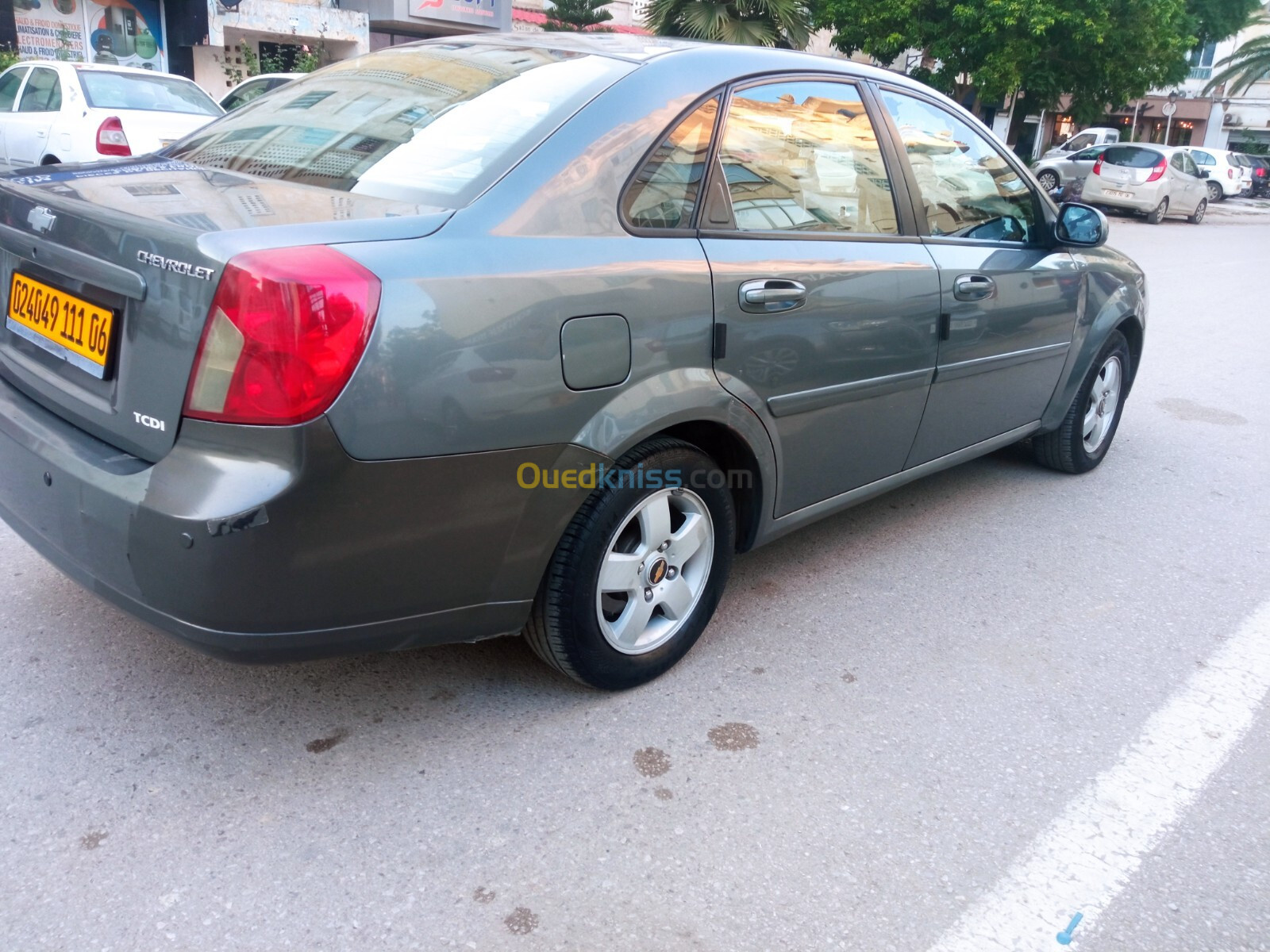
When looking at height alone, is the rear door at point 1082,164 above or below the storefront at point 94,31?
below

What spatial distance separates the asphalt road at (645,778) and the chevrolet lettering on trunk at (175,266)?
1.11 meters

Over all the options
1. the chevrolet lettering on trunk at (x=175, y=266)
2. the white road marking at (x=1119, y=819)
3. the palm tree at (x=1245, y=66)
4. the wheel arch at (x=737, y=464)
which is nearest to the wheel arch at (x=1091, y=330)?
the white road marking at (x=1119, y=819)

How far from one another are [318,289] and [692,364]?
95 cm

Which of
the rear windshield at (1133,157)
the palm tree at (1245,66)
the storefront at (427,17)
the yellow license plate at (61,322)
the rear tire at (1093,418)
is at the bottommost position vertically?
the rear tire at (1093,418)

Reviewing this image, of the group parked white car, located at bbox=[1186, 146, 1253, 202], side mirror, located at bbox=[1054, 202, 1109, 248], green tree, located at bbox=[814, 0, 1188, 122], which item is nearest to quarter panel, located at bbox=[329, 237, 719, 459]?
side mirror, located at bbox=[1054, 202, 1109, 248]

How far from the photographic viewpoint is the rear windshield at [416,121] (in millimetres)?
2393

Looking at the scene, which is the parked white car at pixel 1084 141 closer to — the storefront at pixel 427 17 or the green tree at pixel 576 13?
the green tree at pixel 576 13

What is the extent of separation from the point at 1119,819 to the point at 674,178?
1.84 meters

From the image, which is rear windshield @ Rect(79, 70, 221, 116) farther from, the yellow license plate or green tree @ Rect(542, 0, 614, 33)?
green tree @ Rect(542, 0, 614, 33)

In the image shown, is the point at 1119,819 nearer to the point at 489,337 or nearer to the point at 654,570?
the point at 654,570

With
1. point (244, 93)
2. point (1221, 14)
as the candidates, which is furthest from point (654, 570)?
point (1221, 14)

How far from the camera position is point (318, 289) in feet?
6.45

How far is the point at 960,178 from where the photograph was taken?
12.0 ft

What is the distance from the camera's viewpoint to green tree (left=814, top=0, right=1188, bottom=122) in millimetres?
21266
